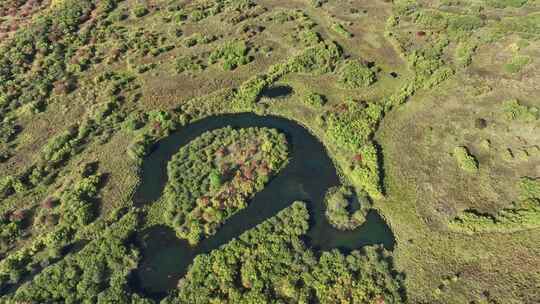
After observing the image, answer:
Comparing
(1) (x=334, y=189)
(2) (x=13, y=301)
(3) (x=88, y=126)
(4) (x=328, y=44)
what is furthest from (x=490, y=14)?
(2) (x=13, y=301)

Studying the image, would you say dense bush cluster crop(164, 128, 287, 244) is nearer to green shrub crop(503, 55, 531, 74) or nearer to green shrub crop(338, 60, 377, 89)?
green shrub crop(338, 60, 377, 89)

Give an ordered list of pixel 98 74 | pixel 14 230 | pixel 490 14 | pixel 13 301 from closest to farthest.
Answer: pixel 13 301, pixel 14 230, pixel 98 74, pixel 490 14

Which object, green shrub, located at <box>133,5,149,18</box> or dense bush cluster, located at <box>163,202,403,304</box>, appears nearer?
dense bush cluster, located at <box>163,202,403,304</box>

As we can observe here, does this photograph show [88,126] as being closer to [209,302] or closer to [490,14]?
[209,302]

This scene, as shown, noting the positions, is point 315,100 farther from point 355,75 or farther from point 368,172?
point 368,172

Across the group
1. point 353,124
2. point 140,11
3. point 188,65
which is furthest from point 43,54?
point 353,124

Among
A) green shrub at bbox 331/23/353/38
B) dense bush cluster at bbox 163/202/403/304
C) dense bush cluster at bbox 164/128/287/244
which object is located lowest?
dense bush cluster at bbox 163/202/403/304

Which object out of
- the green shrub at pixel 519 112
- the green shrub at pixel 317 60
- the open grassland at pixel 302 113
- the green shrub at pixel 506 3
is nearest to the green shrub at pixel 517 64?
the open grassland at pixel 302 113

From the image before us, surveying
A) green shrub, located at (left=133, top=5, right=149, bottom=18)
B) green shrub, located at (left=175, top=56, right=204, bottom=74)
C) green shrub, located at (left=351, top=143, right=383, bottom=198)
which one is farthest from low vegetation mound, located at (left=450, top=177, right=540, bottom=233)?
green shrub, located at (left=133, top=5, right=149, bottom=18)
